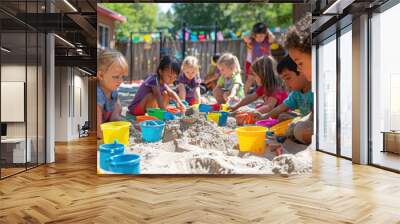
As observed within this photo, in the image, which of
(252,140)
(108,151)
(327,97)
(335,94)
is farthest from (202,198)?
(327,97)

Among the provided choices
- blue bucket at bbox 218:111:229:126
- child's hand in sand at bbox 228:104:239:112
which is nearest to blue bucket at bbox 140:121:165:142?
blue bucket at bbox 218:111:229:126

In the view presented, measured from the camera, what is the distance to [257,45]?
5691 millimetres

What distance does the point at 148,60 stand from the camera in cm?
568

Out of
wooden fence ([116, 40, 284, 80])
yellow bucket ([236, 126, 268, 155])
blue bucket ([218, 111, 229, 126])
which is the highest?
wooden fence ([116, 40, 284, 80])

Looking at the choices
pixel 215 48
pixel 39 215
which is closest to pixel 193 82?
pixel 215 48

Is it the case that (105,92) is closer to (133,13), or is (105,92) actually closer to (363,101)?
(133,13)

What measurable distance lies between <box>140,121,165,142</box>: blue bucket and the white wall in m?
7.53

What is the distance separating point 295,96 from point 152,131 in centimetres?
216

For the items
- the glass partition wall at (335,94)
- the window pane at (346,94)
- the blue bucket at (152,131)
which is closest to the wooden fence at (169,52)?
the blue bucket at (152,131)

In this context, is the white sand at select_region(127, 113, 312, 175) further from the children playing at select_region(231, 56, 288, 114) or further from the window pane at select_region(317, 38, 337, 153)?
the window pane at select_region(317, 38, 337, 153)

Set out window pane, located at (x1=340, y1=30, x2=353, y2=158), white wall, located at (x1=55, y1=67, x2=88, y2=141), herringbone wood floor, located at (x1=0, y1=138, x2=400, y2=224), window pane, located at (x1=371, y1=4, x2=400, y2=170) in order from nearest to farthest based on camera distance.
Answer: herringbone wood floor, located at (x1=0, y1=138, x2=400, y2=224)
window pane, located at (x1=371, y1=4, x2=400, y2=170)
window pane, located at (x1=340, y1=30, x2=353, y2=158)
white wall, located at (x1=55, y1=67, x2=88, y2=141)

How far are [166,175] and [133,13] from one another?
248 centimetres

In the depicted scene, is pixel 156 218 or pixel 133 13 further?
pixel 133 13

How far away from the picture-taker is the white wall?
41.0ft
